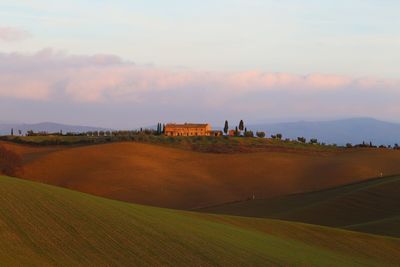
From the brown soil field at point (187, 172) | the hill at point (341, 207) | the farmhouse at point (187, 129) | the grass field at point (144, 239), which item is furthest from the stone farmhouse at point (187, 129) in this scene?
the grass field at point (144, 239)

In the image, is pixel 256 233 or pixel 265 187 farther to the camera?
pixel 265 187

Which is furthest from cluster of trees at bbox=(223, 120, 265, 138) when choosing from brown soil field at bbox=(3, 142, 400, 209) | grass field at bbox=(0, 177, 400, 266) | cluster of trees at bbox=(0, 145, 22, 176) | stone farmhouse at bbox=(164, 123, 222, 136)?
grass field at bbox=(0, 177, 400, 266)

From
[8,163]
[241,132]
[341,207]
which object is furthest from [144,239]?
[241,132]

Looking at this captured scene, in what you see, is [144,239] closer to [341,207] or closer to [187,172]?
[341,207]

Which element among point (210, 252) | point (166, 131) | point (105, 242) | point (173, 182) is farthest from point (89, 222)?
point (166, 131)

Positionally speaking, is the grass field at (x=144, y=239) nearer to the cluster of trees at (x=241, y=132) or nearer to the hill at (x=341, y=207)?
the hill at (x=341, y=207)

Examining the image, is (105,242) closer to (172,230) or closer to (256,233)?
(172,230)
